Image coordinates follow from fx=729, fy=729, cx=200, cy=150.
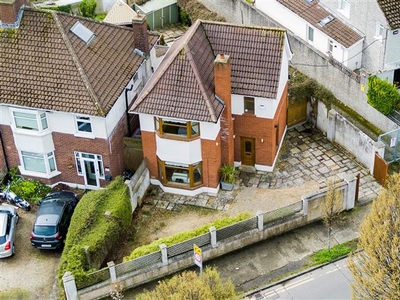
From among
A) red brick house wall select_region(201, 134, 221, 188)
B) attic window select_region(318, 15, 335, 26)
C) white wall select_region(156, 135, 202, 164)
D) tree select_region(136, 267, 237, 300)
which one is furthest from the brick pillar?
tree select_region(136, 267, 237, 300)

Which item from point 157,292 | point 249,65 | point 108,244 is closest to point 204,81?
point 249,65

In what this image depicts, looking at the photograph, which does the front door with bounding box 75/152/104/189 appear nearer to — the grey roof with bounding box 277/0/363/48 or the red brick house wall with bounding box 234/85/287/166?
the red brick house wall with bounding box 234/85/287/166

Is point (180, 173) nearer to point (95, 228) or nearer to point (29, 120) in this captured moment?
point (95, 228)

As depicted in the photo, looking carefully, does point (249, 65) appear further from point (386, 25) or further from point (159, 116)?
point (386, 25)

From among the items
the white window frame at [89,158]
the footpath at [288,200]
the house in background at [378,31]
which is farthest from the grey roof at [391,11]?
the white window frame at [89,158]

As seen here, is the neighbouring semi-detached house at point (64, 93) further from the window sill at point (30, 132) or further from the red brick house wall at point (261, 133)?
the red brick house wall at point (261, 133)

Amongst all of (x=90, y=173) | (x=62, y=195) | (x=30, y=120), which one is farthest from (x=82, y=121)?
(x=62, y=195)
